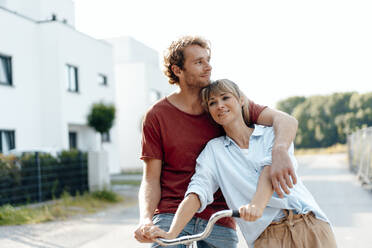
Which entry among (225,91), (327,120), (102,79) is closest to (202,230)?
(225,91)

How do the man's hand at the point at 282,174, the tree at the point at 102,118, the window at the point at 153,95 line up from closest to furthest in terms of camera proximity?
the man's hand at the point at 282,174
the tree at the point at 102,118
the window at the point at 153,95

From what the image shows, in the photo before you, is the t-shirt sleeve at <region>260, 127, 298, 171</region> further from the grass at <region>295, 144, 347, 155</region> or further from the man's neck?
the grass at <region>295, 144, 347, 155</region>

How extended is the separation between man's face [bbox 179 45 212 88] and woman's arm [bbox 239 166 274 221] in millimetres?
667

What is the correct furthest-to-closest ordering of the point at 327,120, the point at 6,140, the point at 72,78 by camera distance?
the point at 327,120
the point at 72,78
the point at 6,140

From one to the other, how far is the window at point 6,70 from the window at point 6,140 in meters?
1.69

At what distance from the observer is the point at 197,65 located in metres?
2.57

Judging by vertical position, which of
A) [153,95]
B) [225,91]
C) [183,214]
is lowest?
[183,214]

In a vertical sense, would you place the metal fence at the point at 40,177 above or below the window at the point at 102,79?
below

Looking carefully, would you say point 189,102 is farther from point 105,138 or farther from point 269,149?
point 105,138

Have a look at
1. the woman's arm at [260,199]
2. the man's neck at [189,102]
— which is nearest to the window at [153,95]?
the man's neck at [189,102]

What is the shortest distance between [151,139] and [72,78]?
17.7m

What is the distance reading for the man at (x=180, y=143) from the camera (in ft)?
8.34

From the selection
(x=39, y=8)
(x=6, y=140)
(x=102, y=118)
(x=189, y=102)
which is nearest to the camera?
(x=189, y=102)

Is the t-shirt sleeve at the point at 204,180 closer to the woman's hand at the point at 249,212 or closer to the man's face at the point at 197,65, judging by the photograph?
the woman's hand at the point at 249,212
